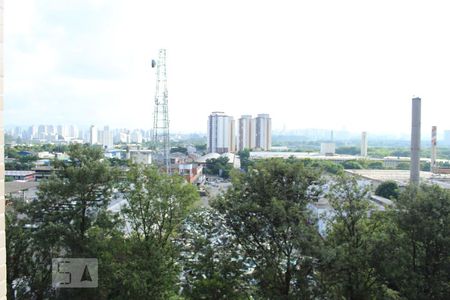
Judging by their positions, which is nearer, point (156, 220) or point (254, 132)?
point (156, 220)

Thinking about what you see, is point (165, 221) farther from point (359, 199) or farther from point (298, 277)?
point (359, 199)

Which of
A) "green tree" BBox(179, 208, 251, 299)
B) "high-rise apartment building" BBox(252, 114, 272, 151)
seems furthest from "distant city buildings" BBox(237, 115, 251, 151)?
"green tree" BBox(179, 208, 251, 299)

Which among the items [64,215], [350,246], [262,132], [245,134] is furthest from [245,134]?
[350,246]

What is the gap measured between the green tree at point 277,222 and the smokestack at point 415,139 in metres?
6.60

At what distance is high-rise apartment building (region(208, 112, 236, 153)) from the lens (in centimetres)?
3456

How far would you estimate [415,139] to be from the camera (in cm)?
923

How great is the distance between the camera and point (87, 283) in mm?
3471

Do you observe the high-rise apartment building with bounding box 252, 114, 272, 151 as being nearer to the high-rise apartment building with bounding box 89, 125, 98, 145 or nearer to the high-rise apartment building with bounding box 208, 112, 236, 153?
the high-rise apartment building with bounding box 208, 112, 236, 153

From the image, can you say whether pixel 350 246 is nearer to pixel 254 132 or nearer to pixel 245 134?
pixel 245 134

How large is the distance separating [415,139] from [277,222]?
7.21m

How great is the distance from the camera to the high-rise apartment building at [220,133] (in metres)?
34.6

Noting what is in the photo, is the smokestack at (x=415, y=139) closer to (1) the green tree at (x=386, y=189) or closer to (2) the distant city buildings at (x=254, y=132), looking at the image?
(1) the green tree at (x=386, y=189)

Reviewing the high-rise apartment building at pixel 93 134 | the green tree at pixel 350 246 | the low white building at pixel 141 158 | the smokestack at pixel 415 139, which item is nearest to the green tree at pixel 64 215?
the low white building at pixel 141 158

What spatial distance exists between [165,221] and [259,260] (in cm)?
94
